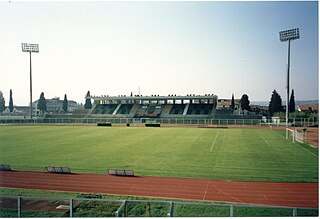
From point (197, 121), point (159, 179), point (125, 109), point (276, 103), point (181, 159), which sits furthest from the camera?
point (125, 109)

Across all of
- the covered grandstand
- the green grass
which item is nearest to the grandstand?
the covered grandstand

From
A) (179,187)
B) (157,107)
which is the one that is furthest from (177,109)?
(179,187)

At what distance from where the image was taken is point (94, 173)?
1321 centimetres

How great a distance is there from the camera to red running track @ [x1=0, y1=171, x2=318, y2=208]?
995 centimetres

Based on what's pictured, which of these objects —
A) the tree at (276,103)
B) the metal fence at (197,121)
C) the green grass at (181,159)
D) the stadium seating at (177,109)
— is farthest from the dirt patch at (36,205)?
the tree at (276,103)

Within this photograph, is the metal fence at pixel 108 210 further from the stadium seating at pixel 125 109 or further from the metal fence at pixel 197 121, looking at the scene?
the stadium seating at pixel 125 109

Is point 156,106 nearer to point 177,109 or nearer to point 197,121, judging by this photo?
point 177,109

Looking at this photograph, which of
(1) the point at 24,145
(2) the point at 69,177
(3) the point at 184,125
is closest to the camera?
(2) the point at 69,177

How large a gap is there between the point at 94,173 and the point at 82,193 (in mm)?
2797

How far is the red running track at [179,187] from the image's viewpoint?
9.95m

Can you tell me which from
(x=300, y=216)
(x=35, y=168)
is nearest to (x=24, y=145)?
(x=35, y=168)

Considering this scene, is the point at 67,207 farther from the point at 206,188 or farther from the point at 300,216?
the point at 300,216

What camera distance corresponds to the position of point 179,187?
436 inches

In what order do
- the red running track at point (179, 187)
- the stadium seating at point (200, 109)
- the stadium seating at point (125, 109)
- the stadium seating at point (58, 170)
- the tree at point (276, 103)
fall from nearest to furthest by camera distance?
the red running track at point (179, 187)
the stadium seating at point (58, 170)
the stadium seating at point (200, 109)
the tree at point (276, 103)
the stadium seating at point (125, 109)
